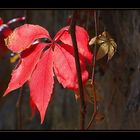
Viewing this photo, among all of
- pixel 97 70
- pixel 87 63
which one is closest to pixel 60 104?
pixel 97 70

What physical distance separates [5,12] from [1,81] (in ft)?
3.13

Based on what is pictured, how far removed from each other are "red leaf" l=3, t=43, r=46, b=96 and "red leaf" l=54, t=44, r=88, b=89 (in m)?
0.04

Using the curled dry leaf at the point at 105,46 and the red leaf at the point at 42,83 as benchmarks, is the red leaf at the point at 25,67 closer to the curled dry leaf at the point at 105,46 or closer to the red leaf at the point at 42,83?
the red leaf at the point at 42,83

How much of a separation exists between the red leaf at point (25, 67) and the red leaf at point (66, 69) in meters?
0.04

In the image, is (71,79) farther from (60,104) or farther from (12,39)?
(60,104)

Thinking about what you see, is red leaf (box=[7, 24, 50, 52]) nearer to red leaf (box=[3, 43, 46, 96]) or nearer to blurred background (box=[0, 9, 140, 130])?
red leaf (box=[3, 43, 46, 96])

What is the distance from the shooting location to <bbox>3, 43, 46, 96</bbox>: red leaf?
744 mm

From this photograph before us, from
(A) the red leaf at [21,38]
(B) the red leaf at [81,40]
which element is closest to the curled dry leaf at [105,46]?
(B) the red leaf at [81,40]

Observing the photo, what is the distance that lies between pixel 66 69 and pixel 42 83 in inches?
2.2

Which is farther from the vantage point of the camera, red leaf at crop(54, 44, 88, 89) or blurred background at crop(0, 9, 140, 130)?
blurred background at crop(0, 9, 140, 130)

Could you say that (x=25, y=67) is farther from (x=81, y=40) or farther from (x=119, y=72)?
(x=119, y=72)

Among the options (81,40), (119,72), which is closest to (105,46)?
(81,40)

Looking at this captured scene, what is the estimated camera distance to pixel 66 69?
0.76 m

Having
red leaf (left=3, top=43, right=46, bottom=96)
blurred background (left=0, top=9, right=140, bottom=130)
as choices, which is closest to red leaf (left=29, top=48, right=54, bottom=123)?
red leaf (left=3, top=43, right=46, bottom=96)
